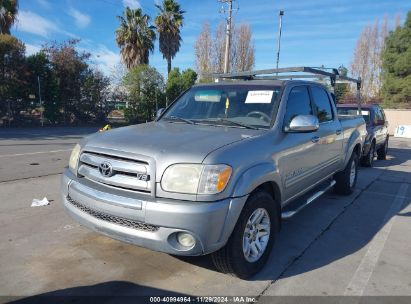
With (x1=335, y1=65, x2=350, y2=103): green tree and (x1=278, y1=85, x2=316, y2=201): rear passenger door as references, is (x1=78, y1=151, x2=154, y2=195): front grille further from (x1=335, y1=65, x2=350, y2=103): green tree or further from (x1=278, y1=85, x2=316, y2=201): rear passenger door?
(x1=335, y1=65, x2=350, y2=103): green tree

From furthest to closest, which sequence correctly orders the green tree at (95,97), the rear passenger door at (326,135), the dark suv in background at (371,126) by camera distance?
the green tree at (95,97)
the dark suv in background at (371,126)
the rear passenger door at (326,135)

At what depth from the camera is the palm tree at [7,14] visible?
1036 inches

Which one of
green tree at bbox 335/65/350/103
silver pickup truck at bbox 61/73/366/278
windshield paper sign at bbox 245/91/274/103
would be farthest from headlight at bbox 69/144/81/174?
green tree at bbox 335/65/350/103

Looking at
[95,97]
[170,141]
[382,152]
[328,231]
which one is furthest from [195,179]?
[95,97]

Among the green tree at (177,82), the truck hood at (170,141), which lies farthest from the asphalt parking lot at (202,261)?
the green tree at (177,82)

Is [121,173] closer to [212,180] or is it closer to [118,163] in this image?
[118,163]

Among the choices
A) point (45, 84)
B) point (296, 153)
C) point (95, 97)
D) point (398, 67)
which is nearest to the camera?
point (296, 153)

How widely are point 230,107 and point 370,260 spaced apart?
2.36m

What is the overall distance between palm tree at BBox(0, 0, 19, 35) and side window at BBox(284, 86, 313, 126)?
27.6 meters

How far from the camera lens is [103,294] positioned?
3.28 meters

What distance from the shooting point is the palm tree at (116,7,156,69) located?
32.2 metres

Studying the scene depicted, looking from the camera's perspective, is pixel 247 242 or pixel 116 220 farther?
pixel 247 242

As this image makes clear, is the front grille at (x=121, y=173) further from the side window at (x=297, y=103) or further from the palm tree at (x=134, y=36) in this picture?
the palm tree at (x=134, y=36)

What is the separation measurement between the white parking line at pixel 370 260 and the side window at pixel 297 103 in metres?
1.75
